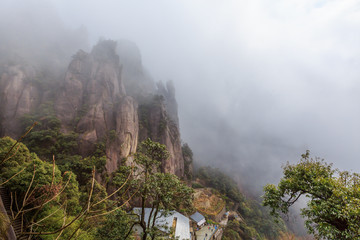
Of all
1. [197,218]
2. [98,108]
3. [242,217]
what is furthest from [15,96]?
[242,217]

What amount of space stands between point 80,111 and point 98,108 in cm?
294

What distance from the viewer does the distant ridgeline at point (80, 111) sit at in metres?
20.8

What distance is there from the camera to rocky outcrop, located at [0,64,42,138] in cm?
2152

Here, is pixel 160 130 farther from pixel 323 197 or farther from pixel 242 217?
pixel 242 217

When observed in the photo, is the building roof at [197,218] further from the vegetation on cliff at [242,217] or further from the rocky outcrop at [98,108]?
the rocky outcrop at [98,108]

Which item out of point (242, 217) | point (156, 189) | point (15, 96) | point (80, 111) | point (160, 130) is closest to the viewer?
point (156, 189)

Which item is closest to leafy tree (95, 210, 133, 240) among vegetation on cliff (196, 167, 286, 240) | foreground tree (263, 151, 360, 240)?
foreground tree (263, 151, 360, 240)

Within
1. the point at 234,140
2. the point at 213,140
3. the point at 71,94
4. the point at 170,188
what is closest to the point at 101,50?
the point at 71,94

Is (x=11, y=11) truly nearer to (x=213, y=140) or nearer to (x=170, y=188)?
(x=170, y=188)

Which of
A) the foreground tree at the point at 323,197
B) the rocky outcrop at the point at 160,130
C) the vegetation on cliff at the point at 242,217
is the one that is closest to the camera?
the foreground tree at the point at 323,197

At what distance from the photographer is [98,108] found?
26625 millimetres

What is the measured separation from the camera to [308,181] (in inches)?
284

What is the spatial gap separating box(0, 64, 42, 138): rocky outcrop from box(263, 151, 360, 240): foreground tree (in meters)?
30.2

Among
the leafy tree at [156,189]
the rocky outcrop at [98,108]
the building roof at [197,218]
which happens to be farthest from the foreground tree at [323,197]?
the building roof at [197,218]
